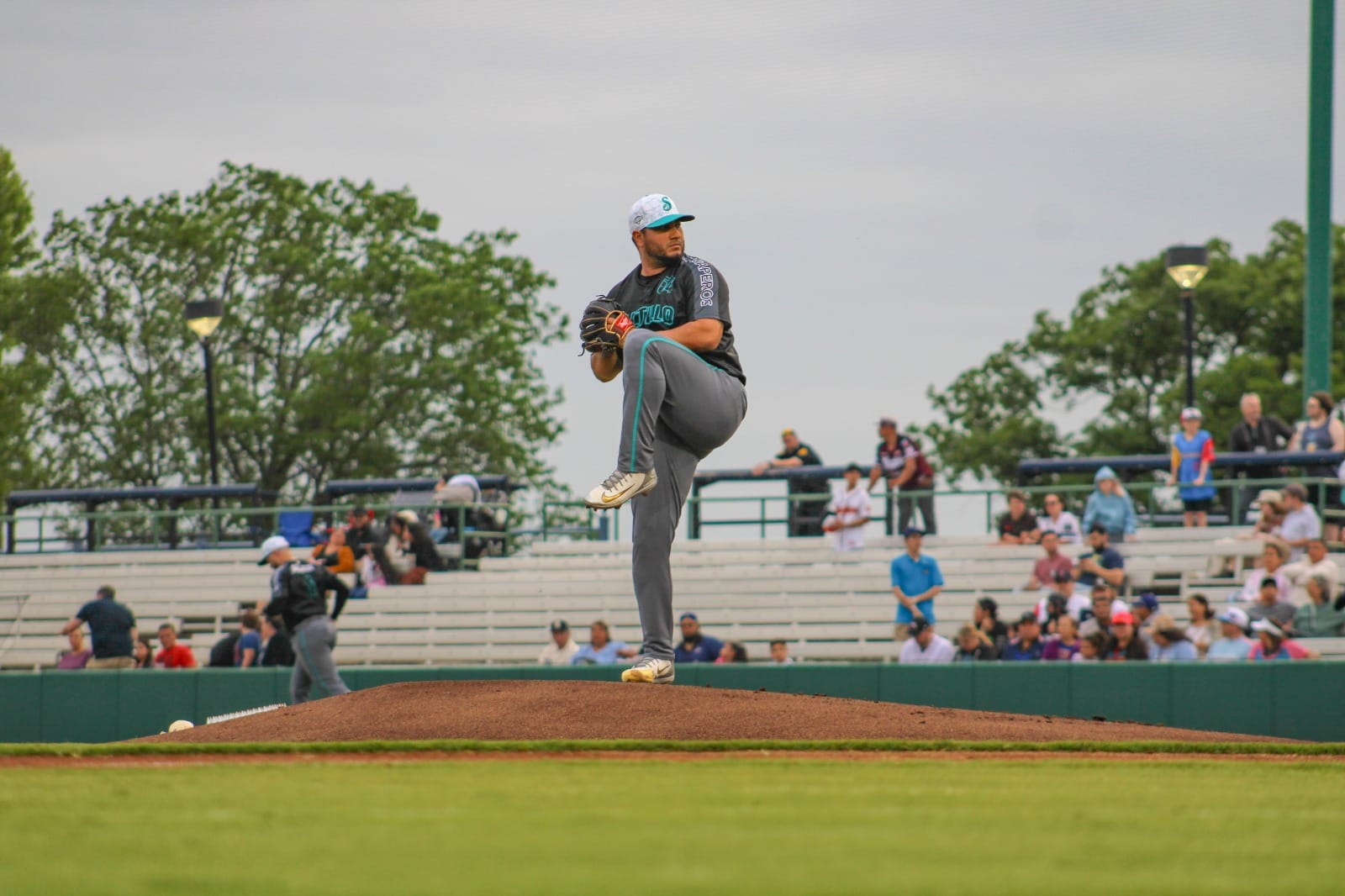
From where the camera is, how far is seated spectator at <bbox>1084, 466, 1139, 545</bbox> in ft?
55.5

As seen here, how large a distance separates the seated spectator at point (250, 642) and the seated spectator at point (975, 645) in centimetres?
680

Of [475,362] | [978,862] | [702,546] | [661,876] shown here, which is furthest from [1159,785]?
[475,362]

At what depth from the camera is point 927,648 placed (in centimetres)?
1501

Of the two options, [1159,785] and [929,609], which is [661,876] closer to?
[1159,785]

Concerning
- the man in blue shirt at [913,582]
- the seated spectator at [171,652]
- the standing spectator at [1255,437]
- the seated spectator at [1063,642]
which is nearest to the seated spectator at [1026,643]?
the seated spectator at [1063,642]

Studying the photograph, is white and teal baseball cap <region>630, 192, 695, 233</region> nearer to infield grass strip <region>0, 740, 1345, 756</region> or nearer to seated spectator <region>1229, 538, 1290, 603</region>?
infield grass strip <region>0, 740, 1345, 756</region>

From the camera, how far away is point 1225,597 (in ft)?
52.5

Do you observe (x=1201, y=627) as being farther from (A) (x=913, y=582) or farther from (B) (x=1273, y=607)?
(A) (x=913, y=582)

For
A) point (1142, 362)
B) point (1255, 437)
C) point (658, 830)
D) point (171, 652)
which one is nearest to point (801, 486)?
point (1255, 437)

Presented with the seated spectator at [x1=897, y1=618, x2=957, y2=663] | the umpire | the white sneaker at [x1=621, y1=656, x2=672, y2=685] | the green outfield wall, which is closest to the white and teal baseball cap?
the white sneaker at [x1=621, y1=656, x2=672, y2=685]

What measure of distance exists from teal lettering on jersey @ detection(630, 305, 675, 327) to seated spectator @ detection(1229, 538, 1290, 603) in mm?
7931

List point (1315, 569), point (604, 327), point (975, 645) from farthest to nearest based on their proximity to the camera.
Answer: point (975, 645)
point (1315, 569)
point (604, 327)

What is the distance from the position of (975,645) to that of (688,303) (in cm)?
719

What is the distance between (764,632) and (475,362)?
A: 997 inches
